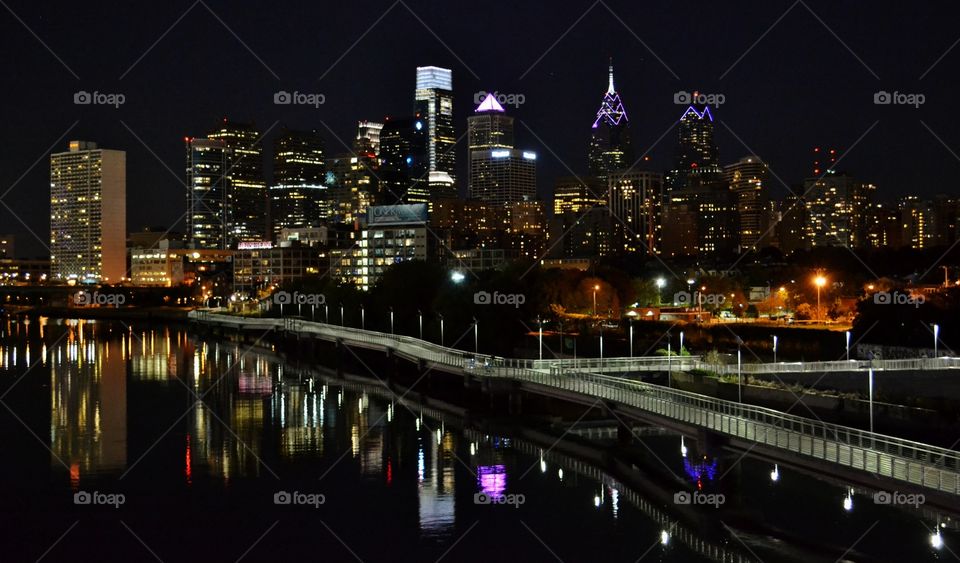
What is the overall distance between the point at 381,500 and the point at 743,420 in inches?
473

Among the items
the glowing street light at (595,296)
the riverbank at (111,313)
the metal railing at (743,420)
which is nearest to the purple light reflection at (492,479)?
the metal railing at (743,420)

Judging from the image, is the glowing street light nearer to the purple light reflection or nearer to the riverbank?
the purple light reflection

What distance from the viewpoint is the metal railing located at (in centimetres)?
2480

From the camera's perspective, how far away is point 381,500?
1335 inches


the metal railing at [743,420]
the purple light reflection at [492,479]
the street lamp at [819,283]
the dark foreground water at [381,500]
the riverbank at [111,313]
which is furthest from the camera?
the riverbank at [111,313]

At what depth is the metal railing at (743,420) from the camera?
24800mm

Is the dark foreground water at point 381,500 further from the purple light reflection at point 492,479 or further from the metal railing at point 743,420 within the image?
the metal railing at point 743,420

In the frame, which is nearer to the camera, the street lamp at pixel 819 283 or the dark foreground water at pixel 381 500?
the dark foreground water at pixel 381 500

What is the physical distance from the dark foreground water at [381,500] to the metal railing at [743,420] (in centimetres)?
169

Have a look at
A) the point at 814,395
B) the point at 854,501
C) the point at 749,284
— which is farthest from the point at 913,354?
the point at 749,284

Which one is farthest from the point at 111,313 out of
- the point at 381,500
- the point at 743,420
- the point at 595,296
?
the point at 743,420

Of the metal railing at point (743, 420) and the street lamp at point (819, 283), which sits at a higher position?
the street lamp at point (819, 283)

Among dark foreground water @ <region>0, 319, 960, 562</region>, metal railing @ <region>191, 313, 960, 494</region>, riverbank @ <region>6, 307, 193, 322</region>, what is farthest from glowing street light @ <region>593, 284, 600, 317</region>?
riverbank @ <region>6, 307, 193, 322</region>

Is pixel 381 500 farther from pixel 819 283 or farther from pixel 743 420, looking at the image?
pixel 819 283
